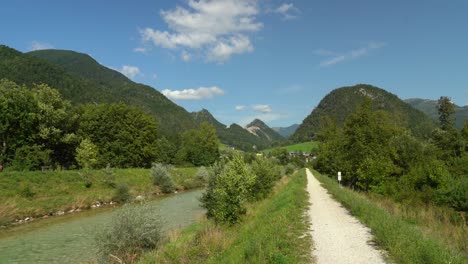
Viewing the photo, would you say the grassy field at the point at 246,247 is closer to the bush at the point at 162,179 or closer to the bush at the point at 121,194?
the bush at the point at 121,194

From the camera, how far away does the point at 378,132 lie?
33.7 m

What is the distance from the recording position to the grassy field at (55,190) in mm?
31594

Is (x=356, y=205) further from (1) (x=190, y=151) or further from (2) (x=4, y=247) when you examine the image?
(1) (x=190, y=151)

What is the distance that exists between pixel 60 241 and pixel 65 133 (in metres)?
41.0

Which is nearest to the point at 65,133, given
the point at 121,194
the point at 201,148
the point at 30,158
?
the point at 30,158

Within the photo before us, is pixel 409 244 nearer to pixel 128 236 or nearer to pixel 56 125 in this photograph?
pixel 128 236

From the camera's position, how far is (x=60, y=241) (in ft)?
69.8

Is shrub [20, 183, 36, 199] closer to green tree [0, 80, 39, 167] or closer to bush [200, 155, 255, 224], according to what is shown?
green tree [0, 80, 39, 167]

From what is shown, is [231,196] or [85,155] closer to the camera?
[231,196]

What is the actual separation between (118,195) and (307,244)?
3462cm

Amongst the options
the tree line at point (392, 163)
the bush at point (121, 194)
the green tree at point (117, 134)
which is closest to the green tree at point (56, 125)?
the green tree at point (117, 134)

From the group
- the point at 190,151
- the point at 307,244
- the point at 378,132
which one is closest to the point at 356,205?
the point at 307,244

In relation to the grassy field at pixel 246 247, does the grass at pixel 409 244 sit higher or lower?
higher

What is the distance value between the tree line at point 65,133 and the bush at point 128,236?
38.0 metres
